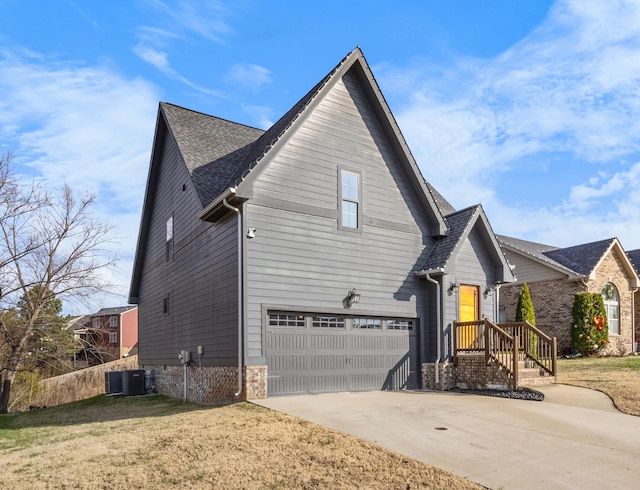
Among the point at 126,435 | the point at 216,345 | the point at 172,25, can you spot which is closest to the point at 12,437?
the point at 126,435

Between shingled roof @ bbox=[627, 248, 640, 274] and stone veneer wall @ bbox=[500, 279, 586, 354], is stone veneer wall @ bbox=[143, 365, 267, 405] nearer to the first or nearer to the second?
stone veneer wall @ bbox=[500, 279, 586, 354]

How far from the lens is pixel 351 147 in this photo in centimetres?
1475

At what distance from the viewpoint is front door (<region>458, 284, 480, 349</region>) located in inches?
595

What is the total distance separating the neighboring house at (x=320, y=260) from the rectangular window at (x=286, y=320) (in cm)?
3

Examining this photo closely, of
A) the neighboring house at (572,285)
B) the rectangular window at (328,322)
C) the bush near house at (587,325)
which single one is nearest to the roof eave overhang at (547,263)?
the neighboring house at (572,285)

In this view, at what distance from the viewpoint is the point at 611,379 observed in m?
15.0

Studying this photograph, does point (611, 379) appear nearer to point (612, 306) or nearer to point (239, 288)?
point (239, 288)

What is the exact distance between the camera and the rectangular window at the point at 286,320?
12898mm

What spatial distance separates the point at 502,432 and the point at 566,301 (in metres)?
19.2

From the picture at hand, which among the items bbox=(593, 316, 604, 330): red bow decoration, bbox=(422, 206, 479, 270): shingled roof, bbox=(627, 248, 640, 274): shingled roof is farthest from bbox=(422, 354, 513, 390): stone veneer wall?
bbox=(627, 248, 640, 274): shingled roof

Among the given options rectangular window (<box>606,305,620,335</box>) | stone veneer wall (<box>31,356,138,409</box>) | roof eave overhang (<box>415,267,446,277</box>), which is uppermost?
roof eave overhang (<box>415,267,446,277</box>)

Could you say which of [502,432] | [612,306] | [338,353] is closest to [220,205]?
[338,353]

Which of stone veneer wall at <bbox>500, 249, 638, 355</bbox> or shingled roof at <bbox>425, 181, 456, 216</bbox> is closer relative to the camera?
shingled roof at <bbox>425, 181, 456, 216</bbox>

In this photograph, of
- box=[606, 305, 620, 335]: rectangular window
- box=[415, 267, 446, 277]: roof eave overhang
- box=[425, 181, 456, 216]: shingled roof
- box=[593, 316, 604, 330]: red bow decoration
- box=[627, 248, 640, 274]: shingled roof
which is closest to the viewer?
box=[415, 267, 446, 277]: roof eave overhang
